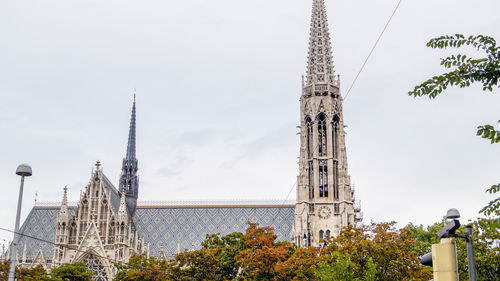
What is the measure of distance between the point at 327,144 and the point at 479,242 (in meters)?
29.6

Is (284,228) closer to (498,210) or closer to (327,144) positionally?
(327,144)

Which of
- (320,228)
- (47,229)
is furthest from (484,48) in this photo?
(47,229)

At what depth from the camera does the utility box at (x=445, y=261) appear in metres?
4.98

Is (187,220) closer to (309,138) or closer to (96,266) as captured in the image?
(96,266)

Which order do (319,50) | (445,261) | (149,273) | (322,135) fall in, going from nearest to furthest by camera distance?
(445,261), (149,273), (322,135), (319,50)

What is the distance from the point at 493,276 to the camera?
31094 mm

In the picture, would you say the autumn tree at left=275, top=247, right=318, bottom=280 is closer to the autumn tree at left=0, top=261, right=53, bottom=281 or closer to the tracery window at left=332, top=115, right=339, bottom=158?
the autumn tree at left=0, top=261, right=53, bottom=281

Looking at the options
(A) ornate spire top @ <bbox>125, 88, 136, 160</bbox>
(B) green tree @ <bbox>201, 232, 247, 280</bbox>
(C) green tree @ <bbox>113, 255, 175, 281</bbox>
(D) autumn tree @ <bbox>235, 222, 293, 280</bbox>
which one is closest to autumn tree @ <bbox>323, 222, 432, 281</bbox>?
(D) autumn tree @ <bbox>235, 222, 293, 280</bbox>

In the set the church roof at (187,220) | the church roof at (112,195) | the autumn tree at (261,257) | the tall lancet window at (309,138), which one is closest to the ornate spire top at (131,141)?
the church roof at (187,220)

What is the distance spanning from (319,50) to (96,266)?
32937 millimetres

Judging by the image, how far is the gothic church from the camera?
57.0 meters

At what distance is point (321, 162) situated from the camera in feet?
198

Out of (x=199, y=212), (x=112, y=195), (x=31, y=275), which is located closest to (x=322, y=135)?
(x=199, y=212)

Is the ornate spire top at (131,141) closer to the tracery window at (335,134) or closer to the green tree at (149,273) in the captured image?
the tracery window at (335,134)
